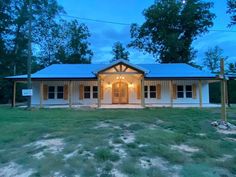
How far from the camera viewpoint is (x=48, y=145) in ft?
20.1

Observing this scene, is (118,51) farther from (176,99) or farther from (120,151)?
(120,151)

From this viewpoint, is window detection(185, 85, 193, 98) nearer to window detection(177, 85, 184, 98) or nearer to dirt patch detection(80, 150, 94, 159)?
window detection(177, 85, 184, 98)

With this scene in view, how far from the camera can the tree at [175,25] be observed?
34094mm

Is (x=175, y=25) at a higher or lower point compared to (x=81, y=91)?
higher

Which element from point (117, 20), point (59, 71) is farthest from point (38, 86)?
point (117, 20)

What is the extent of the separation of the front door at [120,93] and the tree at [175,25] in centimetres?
1451

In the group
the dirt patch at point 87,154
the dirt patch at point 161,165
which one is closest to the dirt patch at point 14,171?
the dirt patch at point 87,154

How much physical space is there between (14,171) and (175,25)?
109 ft

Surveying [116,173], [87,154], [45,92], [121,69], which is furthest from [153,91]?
[116,173]

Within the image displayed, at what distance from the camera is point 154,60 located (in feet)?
120

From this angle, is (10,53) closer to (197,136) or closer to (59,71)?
(59,71)

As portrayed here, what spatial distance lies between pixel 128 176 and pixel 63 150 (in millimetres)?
1833

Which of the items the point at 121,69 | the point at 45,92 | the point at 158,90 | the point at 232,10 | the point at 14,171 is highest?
the point at 232,10

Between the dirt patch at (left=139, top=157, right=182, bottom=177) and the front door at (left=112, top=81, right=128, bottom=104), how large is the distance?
1582 centimetres
